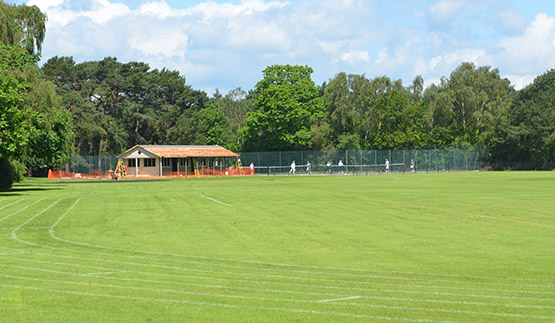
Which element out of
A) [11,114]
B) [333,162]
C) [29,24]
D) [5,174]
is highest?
[29,24]

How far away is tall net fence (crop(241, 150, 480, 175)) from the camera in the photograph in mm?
91250

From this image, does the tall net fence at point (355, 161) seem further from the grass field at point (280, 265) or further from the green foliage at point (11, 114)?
the grass field at point (280, 265)

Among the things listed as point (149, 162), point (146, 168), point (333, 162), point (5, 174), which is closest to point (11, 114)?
point (5, 174)

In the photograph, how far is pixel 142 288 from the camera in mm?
10320

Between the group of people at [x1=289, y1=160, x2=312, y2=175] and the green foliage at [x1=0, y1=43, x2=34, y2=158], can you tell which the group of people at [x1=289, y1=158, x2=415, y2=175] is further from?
the green foliage at [x1=0, y1=43, x2=34, y2=158]

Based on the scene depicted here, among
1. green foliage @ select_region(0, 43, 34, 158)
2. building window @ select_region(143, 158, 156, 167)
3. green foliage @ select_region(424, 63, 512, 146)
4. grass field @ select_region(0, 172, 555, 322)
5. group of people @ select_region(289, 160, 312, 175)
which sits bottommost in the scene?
grass field @ select_region(0, 172, 555, 322)

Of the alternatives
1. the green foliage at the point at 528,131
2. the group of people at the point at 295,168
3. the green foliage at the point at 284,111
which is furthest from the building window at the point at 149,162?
the green foliage at the point at 528,131

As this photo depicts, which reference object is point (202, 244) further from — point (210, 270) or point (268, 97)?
point (268, 97)

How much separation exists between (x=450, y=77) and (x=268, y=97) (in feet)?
105

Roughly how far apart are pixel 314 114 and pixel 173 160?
86.3ft

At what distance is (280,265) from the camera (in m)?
13.0

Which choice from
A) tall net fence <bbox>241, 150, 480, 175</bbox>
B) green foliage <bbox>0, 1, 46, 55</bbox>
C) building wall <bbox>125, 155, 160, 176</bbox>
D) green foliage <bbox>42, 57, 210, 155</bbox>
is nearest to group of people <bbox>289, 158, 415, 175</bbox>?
tall net fence <bbox>241, 150, 480, 175</bbox>

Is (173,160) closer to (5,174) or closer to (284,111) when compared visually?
(284,111)

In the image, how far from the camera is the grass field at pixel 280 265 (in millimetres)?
8758
